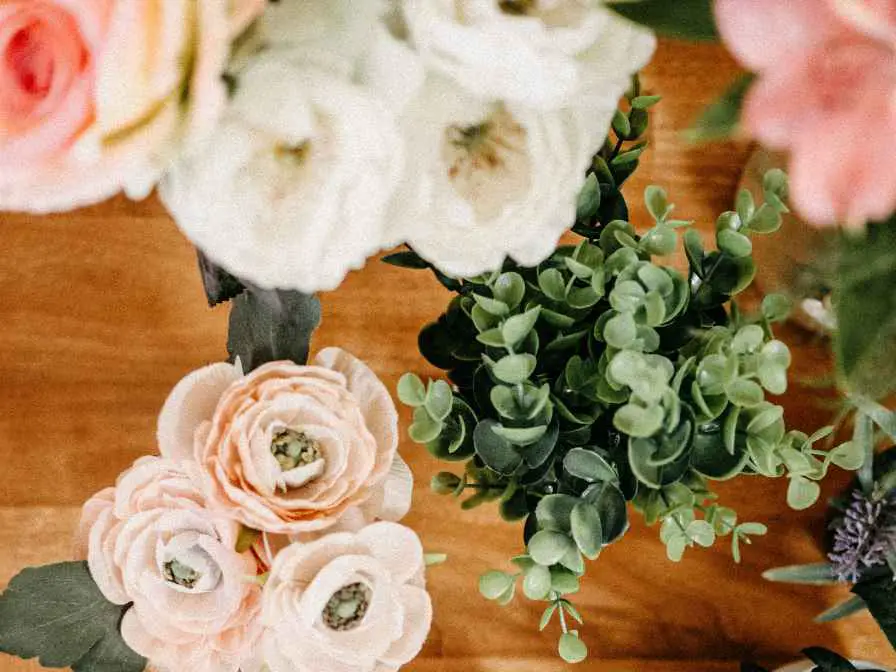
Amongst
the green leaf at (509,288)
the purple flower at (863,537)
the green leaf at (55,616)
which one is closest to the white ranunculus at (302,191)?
the green leaf at (509,288)

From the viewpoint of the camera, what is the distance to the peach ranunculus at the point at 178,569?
1.05 feet

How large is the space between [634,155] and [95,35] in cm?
23

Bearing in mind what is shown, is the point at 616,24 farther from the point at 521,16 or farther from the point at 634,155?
the point at 634,155

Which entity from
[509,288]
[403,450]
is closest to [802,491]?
[509,288]

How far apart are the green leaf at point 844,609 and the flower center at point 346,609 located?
0.31 meters

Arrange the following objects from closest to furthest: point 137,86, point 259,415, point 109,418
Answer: point 137,86 < point 259,415 < point 109,418

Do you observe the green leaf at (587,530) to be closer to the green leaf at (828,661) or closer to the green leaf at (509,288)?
the green leaf at (509,288)

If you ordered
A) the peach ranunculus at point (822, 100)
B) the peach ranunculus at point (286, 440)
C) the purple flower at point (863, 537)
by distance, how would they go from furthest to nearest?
the purple flower at point (863, 537) → the peach ranunculus at point (286, 440) → the peach ranunculus at point (822, 100)

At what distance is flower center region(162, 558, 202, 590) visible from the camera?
33 centimetres

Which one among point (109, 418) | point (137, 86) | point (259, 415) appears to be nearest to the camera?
point (137, 86)

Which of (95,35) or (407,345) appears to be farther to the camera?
(407,345)

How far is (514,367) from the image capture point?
32 centimetres

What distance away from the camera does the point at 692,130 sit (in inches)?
8.4

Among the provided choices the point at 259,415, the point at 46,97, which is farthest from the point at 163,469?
the point at 46,97
